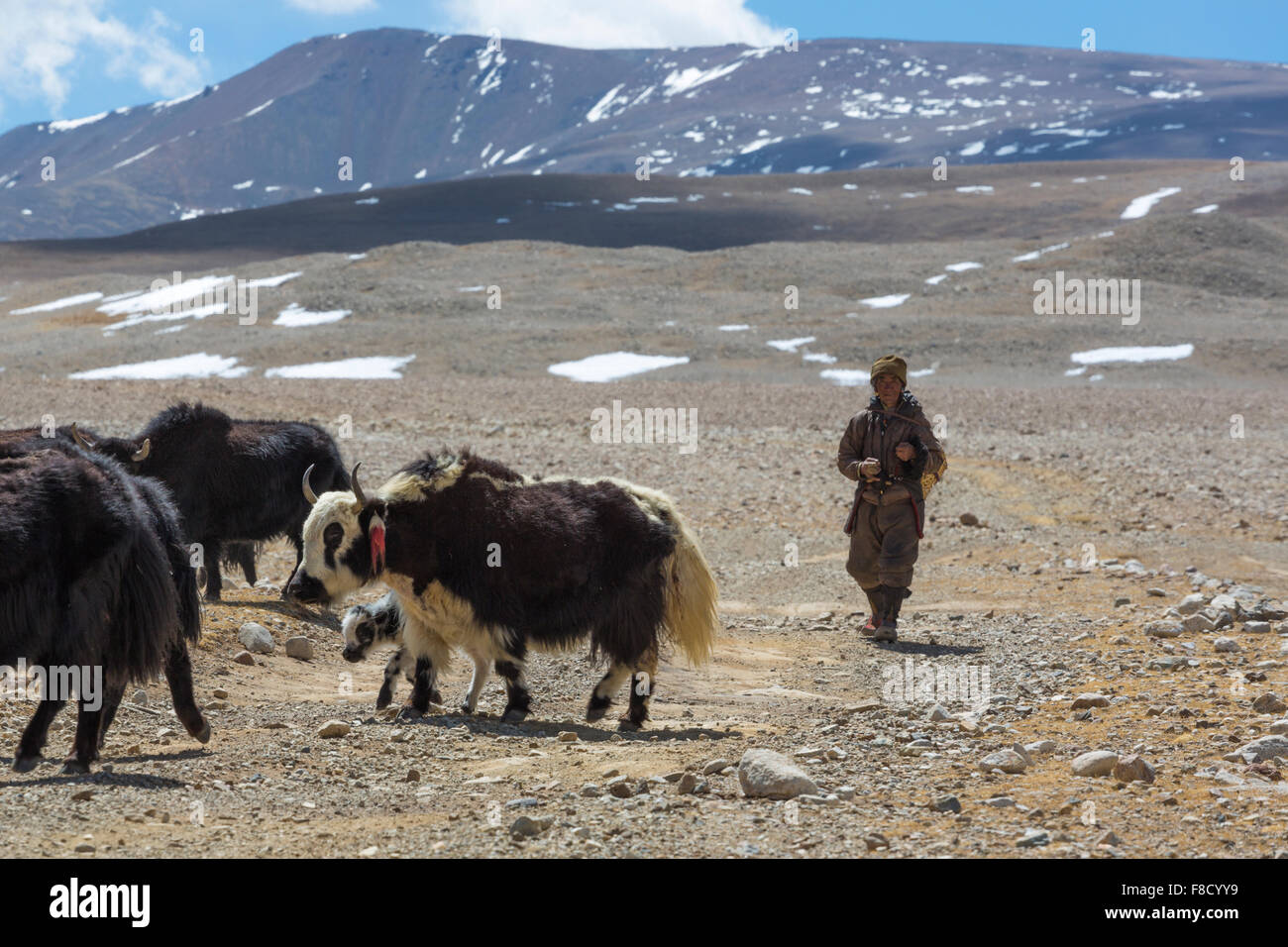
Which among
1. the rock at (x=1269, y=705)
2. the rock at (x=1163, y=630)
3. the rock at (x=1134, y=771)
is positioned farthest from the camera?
the rock at (x=1163, y=630)

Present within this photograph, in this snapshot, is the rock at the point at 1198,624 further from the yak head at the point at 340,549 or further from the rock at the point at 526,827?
the rock at the point at 526,827

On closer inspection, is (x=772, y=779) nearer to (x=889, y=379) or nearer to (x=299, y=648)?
(x=299, y=648)

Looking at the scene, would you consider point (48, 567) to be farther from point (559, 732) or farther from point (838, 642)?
point (838, 642)

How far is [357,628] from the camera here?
830 centimetres

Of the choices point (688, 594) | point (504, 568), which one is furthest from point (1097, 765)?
point (504, 568)

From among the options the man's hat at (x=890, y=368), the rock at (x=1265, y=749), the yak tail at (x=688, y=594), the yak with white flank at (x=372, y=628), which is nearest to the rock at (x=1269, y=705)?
the rock at (x=1265, y=749)

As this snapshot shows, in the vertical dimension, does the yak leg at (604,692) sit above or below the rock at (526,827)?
below

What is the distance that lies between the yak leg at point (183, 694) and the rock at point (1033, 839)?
3876 mm

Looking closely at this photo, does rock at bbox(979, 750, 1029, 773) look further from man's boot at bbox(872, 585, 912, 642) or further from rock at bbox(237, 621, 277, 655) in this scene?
rock at bbox(237, 621, 277, 655)

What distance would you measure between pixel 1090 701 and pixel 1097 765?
174cm

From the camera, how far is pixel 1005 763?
5.81 metres

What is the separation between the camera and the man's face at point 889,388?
1071 centimetres

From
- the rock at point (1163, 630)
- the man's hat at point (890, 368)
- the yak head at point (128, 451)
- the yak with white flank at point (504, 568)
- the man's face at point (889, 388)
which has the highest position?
the man's hat at point (890, 368)
